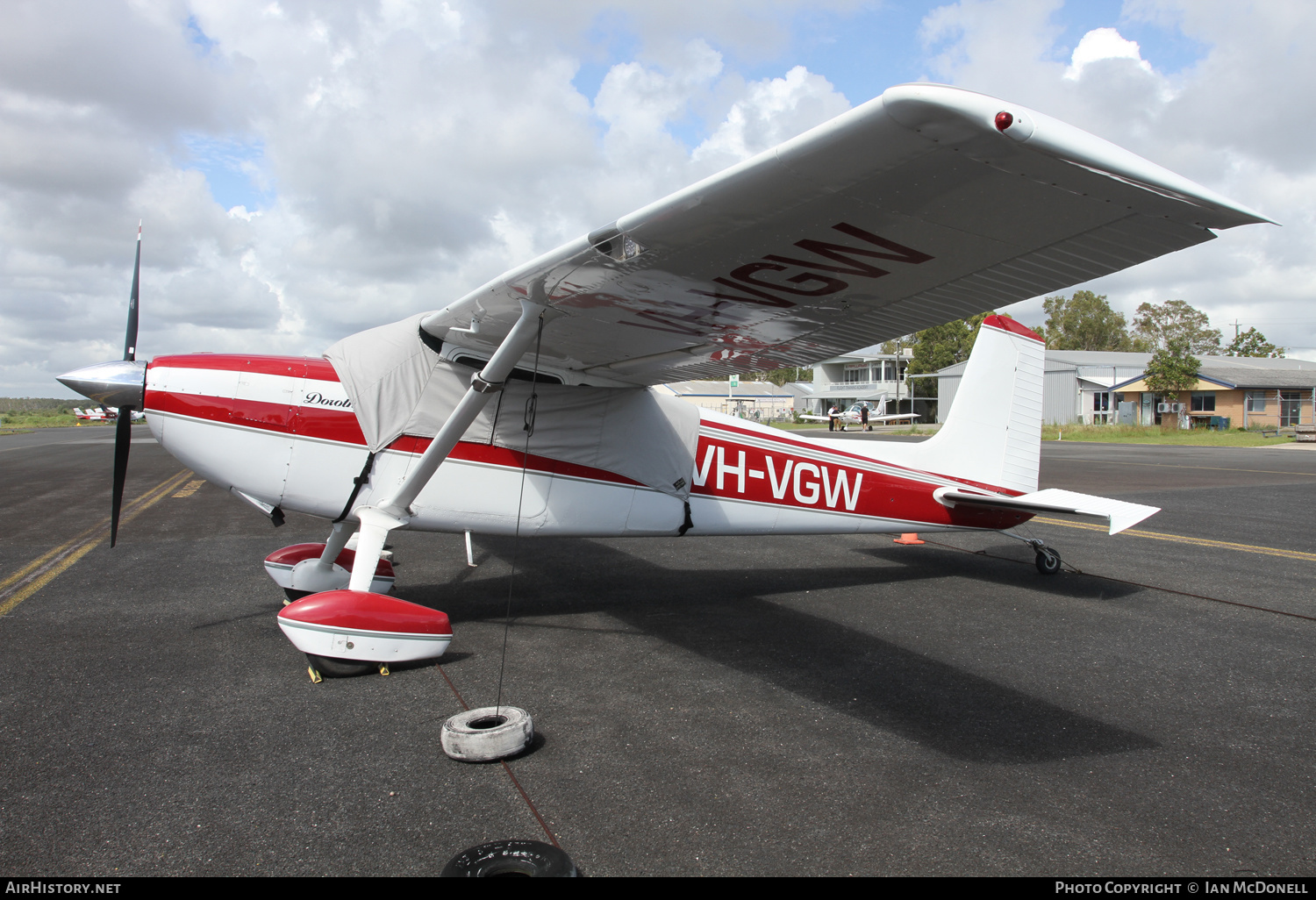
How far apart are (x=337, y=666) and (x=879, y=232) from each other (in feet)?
12.7

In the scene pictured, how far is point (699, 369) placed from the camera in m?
5.20

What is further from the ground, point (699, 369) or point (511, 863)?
point (699, 369)

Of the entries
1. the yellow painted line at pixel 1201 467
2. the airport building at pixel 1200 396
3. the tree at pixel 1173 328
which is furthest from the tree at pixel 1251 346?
the yellow painted line at pixel 1201 467

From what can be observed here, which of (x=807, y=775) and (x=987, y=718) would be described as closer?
(x=807, y=775)

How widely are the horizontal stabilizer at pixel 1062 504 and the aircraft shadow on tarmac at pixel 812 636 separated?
2.82 ft

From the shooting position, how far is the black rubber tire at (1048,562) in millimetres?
7215

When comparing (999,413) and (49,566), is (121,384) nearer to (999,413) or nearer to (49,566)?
(49,566)

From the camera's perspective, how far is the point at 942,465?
711 centimetres

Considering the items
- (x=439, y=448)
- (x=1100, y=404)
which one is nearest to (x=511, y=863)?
(x=439, y=448)

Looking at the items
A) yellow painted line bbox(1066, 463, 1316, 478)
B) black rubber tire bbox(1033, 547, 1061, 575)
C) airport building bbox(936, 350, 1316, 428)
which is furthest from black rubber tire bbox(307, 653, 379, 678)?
airport building bbox(936, 350, 1316, 428)

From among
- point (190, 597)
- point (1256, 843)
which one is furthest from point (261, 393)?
point (1256, 843)

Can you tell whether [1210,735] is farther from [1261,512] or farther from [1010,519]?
[1261,512]

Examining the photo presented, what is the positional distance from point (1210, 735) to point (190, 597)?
24.3 ft

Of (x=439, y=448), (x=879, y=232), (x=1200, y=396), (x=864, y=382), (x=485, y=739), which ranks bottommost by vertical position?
(x=485, y=739)
